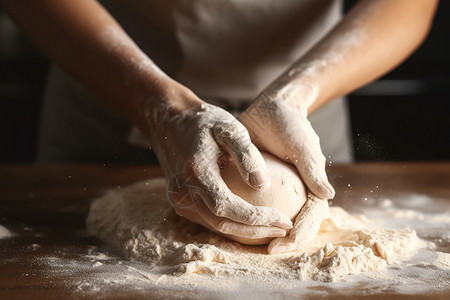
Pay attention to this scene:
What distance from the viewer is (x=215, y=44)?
1.74 metres

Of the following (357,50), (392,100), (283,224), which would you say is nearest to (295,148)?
(283,224)

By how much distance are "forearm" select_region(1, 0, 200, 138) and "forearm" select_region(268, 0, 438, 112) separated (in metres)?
0.28

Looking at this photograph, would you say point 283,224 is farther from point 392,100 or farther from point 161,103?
point 392,100

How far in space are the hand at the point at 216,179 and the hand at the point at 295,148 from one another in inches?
1.7

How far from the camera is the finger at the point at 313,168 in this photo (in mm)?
1106

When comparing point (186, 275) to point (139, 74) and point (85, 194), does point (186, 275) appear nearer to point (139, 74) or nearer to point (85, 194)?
point (139, 74)

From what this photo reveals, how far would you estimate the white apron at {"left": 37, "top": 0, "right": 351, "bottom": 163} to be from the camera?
5.63 ft

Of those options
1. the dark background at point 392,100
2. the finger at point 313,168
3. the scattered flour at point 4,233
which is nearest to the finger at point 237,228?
the finger at point 313,168

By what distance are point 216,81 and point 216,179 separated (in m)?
0.75

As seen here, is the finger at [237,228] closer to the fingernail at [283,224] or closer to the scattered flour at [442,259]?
the fingernail at [283,224]

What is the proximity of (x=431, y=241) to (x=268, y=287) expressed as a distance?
448 mm

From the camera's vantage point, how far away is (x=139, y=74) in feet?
4.40

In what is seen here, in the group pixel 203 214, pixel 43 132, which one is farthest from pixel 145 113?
pixel 43 132

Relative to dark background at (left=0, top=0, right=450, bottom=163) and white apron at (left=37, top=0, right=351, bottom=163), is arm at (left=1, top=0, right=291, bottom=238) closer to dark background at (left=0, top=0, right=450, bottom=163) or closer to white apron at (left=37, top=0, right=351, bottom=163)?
white apron at (left=37, top=0, right=351, bottom=163)
